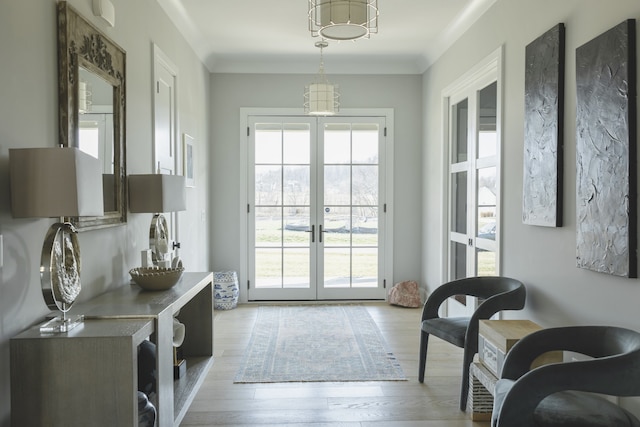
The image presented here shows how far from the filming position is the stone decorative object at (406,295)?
5594 mm

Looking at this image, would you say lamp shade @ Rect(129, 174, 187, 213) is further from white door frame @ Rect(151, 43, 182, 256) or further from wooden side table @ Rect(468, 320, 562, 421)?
wooden side table @ Rect(468, 320, 562, 421)

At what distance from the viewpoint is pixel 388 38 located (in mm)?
4949

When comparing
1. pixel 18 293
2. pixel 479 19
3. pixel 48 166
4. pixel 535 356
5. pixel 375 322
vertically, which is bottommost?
pixel 375 322

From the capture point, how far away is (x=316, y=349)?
4.03m

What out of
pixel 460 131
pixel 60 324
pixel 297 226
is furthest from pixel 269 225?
pixel 60 324

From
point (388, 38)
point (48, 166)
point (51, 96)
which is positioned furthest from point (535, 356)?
point (388, 38)

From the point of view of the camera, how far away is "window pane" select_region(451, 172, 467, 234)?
4496 mm

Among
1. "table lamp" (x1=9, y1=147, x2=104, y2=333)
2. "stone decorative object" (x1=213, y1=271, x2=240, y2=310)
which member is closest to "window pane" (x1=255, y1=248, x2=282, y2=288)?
"stone decorative object" (x1=213, y1=271, x2=240, y2=310)

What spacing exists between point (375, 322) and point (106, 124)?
3.18m

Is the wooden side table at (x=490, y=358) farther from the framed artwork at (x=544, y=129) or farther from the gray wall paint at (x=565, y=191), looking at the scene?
the framed artwork at (x=544, y=129)

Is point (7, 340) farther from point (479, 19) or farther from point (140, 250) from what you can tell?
point (479, 19)

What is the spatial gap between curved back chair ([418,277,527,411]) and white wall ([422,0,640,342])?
5.8 inches

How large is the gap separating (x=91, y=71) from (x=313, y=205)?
11.5 feet

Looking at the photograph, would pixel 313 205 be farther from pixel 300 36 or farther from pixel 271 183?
pixel 300 36
